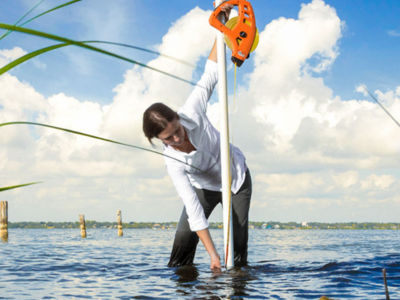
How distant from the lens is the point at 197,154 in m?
4.00

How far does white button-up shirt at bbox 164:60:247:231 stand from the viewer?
3.88 meters

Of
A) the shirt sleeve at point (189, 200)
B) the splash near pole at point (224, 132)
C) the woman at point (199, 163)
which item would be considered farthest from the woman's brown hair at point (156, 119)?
the shirt sleeve at point (189, 200)

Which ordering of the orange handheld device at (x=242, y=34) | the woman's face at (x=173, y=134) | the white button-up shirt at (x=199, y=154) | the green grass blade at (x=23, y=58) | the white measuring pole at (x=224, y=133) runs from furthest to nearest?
the white button-up shirt at (x=199, y=154) → the white measuring pole at (x=224, y=133) → the woman's face at (x=173, y=134) → the orange handheld device at (x=242, y=34) → the green grass blade at (x=23, y=58)

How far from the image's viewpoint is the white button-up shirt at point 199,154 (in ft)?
12.7

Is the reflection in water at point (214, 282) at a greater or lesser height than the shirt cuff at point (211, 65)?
lesser

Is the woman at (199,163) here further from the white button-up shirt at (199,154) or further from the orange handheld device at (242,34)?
the orange handheld device at (242,34)

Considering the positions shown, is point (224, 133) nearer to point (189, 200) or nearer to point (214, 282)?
point (189, 200)

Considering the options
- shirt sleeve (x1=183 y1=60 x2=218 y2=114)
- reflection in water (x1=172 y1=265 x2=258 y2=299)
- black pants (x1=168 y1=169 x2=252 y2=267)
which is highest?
shirt sleeve (x1=183 y1=60 x2=218 y2=114)

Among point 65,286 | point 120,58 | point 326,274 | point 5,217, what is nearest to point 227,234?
point 326,274

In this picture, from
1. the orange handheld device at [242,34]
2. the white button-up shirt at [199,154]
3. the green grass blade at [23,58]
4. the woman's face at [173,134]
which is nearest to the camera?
the green grass blade at [23,58]

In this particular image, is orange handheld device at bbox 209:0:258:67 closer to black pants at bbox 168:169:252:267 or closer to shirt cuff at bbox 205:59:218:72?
shirt cuff at bbox 205:59:218:72

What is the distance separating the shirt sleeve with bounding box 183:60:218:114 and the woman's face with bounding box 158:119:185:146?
0.40 metres

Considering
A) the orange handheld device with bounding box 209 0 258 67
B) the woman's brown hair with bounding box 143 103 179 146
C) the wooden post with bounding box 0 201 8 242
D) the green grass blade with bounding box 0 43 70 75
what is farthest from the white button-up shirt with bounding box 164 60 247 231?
the wooden post with bounding box 0 201 8 242

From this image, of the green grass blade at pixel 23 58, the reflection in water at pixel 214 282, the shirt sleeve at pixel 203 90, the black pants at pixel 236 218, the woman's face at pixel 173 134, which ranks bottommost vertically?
the reflection in water at pixel 214 282
